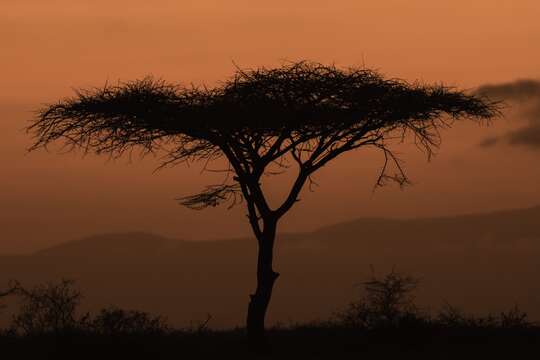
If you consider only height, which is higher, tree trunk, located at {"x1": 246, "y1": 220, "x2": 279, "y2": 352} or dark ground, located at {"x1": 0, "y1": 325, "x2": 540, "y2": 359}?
tree trunk, located at {"x1": 246, "y1": 220, "x2": 279, "y2": 352}

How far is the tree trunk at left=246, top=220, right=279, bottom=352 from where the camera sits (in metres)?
27.1

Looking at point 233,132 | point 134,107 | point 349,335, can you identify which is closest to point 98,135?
point 134,107

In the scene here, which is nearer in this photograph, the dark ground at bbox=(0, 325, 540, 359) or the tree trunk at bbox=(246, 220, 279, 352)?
the dark ground at bbox=(0, 325, 540, 359)

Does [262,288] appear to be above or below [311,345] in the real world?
above

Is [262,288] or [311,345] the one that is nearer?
[262,288]

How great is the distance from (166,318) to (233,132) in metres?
5.26

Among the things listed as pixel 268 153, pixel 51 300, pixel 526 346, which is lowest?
pixel 526 346

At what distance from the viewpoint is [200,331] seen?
96.6 feet

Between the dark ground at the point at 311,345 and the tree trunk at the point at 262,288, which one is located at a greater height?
the tree trunk at the point at 262,288

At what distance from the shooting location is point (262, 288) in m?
27.2

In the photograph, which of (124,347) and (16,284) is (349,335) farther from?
(16,284)

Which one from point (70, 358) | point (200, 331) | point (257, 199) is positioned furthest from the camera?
point (200, 331)

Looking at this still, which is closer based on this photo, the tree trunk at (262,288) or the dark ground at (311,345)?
the dark ground at (311,345)

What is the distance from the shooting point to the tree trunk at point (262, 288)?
2706 cm
